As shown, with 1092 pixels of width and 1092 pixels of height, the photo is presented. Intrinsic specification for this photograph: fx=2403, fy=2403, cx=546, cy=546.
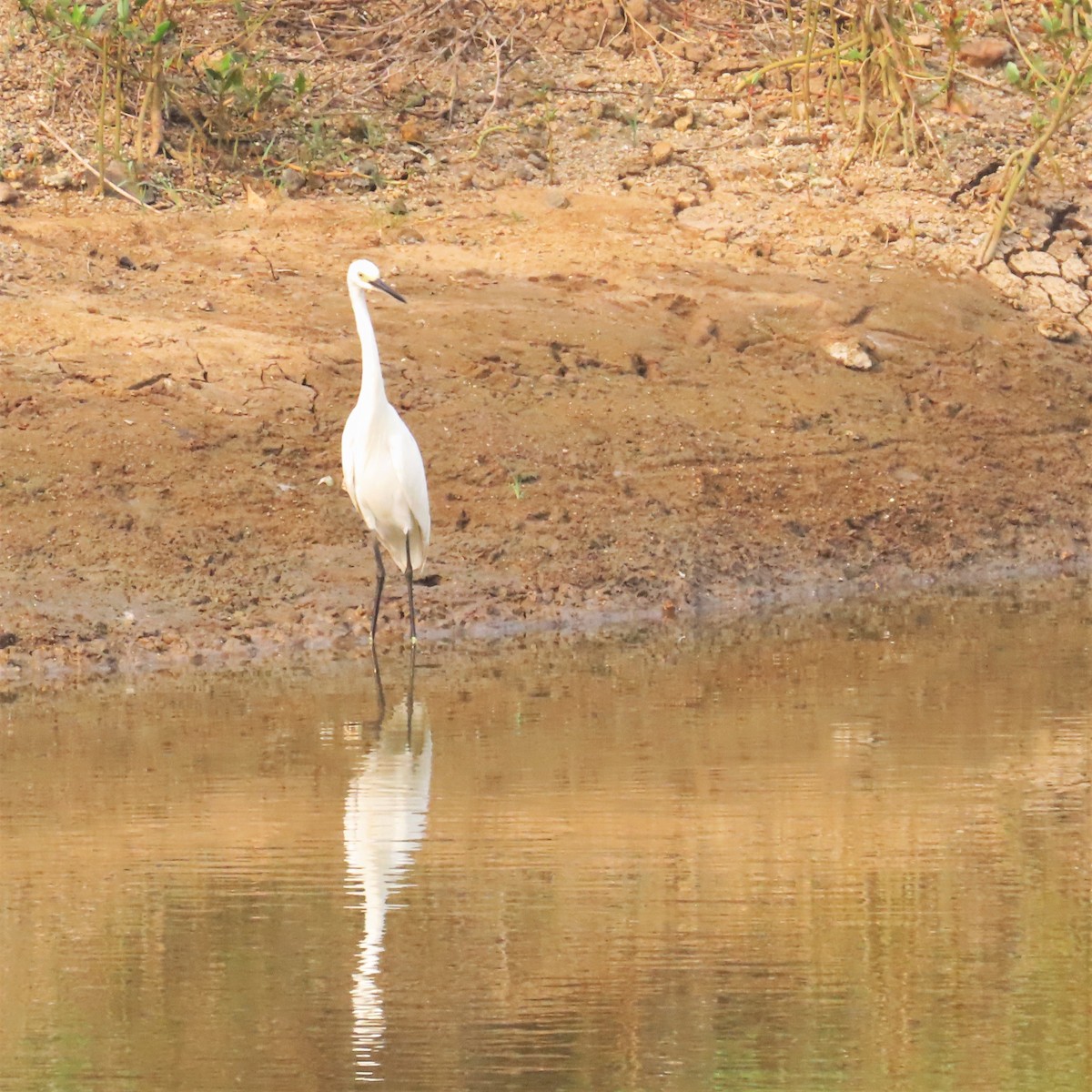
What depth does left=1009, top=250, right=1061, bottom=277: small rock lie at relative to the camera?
1264cm

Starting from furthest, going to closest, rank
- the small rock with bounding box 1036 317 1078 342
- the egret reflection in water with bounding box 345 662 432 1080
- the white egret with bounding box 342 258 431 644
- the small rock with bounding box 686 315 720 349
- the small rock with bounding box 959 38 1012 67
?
the small rock with bounding box 959 38 1012 67, the small rock with bounding box 1036 317 1078 342, the small rock with bounding box 686 315 720 349, the white egret with bounding box 342 258 431 644, the egret reflection in water with bounding box 345 662 432 1080

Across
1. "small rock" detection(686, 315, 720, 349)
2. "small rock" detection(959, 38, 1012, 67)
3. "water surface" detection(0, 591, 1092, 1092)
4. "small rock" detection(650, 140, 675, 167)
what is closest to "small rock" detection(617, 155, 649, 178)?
"small rock" detection(650, 140, 675, 167)

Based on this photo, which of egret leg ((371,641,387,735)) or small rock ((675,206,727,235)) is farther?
small rock ((675,206,727,235))

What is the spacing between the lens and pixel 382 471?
9219 millimetres

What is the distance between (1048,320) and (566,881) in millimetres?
7140

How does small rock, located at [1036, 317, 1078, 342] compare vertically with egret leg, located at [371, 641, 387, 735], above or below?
above

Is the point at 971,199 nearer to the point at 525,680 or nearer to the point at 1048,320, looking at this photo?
the point at 1048,320

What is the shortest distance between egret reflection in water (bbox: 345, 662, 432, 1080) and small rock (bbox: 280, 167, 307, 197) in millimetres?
4850

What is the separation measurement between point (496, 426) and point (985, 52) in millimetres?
5240

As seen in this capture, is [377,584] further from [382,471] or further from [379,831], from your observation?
[379,831]

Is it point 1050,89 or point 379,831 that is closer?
point 379,831

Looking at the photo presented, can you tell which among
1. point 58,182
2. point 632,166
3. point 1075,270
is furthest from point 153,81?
point 1075,270

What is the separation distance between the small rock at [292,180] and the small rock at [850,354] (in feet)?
9.72

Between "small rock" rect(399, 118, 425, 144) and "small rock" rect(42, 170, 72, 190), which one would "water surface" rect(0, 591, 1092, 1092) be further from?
"small rock" rect(399, 118, 425, 144)
